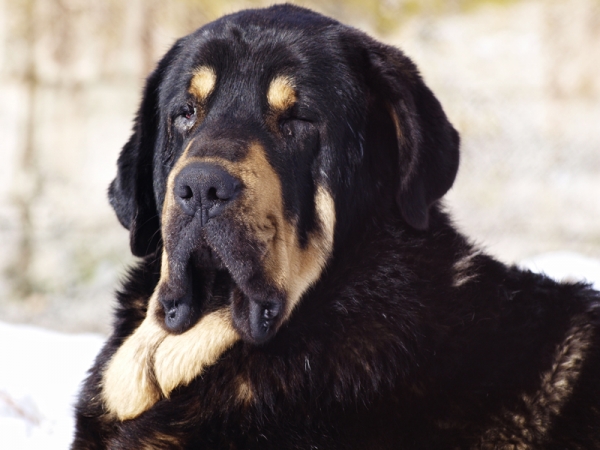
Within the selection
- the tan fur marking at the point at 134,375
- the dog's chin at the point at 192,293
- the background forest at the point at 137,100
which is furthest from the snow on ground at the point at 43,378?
the background forest at the point at 137,100

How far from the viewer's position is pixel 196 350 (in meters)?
2.73

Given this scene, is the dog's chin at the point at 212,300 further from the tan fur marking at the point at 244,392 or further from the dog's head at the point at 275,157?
Result: the tan fur marking at the point at 244,392

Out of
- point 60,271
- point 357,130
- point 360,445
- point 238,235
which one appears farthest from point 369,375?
point 60,271

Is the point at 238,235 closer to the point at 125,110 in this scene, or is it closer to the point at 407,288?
the point at 407,288

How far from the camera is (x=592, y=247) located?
8562 millimetres

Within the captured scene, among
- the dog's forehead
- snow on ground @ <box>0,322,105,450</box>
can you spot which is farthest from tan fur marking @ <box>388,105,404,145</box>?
snow on ground @ <box>0,322,105,450</box>

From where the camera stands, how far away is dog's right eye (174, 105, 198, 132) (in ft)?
9.45

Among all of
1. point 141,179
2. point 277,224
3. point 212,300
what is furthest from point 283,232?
point 141,179

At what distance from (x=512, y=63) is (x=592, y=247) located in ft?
7.89

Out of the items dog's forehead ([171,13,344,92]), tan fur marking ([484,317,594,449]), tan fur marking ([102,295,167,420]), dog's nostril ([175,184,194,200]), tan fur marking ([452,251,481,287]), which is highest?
dog's forehead ([171,13,344,92])

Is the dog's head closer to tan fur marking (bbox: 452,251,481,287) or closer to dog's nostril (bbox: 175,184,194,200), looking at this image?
dog's nostril (bbox: 175,184,194,200)

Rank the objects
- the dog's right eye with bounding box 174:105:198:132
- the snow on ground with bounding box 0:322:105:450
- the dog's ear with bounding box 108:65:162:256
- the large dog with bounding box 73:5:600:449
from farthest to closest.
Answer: the snow on ground with bounding box 0:322:105:450 → the dog's ear with bounding box 108:65:162:256 → the dog's right eye with bounding box 174:105:198:132 → the large dog with bounding box 73:5:600:449

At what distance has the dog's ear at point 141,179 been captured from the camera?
3.10 metres

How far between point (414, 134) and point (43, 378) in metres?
3.11
